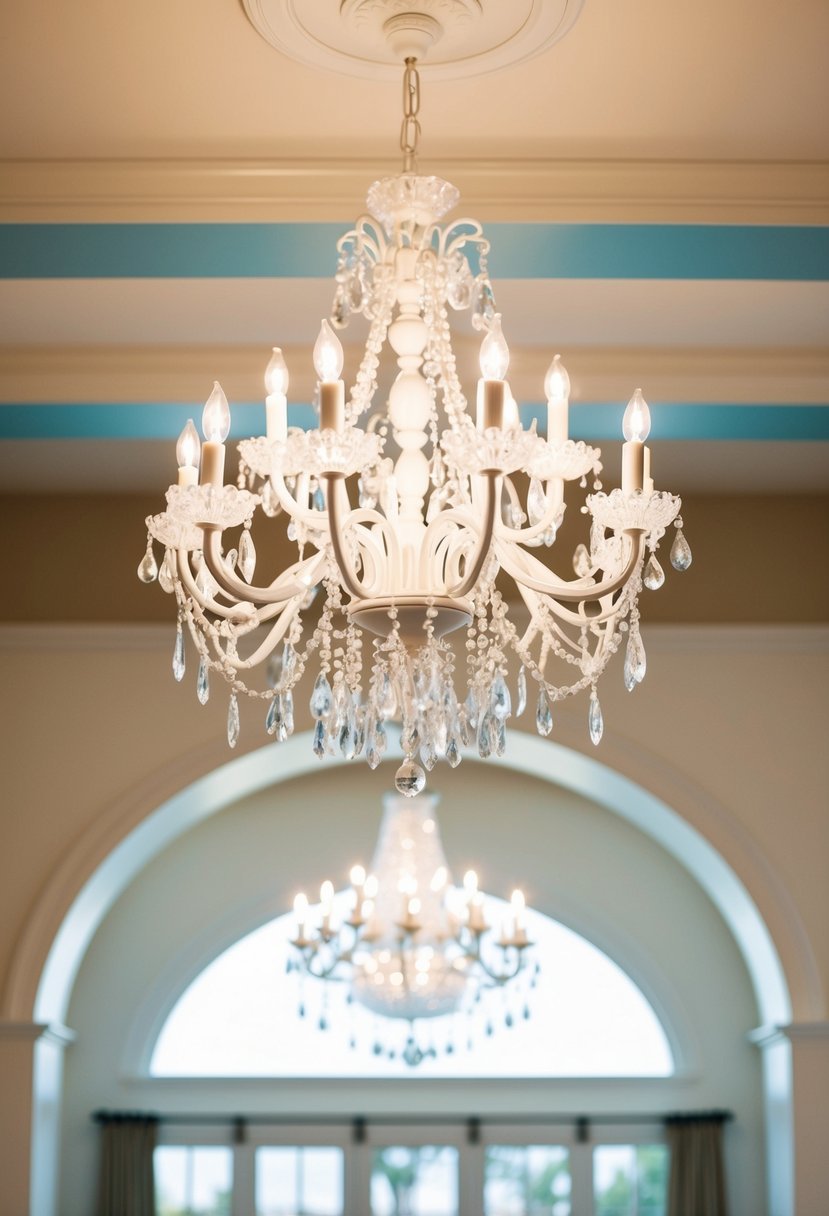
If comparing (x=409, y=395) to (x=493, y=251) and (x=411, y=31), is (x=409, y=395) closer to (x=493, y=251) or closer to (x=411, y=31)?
(x=411, y=31)

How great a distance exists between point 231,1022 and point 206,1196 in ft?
2.48

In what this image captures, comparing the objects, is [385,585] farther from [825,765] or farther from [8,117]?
[825,765]

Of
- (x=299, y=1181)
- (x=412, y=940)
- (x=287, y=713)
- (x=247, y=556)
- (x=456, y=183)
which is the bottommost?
(x=299, y=1181)

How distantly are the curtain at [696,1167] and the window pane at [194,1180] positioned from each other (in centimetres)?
196

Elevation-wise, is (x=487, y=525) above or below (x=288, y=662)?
above

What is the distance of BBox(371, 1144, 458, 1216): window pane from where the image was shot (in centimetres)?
695

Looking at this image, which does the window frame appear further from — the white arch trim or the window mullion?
the white arch trim

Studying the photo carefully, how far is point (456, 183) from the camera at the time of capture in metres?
3.69

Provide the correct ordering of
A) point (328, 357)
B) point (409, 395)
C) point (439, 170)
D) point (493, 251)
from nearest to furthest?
point (328, 357), point (409, 395), point (439, 170), point (493, 251)

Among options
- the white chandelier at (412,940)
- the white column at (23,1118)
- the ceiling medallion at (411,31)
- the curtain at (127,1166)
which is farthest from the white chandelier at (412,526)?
the curtain at (127,1166)

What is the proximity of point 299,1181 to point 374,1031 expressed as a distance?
0.73 m

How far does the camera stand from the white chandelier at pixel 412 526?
245 centimetres

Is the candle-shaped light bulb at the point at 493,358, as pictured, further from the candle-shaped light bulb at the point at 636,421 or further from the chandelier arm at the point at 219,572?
the chandelier arm at the point at 219,572

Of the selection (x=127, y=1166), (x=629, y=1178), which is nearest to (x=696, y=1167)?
(x=629, y=1178)
